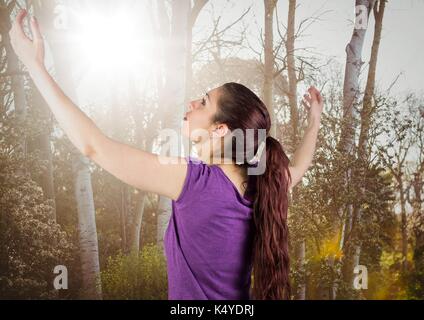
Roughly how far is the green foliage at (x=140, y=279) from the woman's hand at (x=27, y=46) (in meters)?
5.39

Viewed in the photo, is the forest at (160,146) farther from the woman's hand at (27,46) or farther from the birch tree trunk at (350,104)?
the woman's hand at (27,46)

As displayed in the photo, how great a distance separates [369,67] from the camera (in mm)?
7355

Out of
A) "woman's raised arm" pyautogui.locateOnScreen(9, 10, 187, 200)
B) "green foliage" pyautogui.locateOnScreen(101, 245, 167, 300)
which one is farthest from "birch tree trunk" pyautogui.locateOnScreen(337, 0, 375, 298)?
"woman's raised arm" pyautogui.locateOnScreen(9, 10, 187, 200)

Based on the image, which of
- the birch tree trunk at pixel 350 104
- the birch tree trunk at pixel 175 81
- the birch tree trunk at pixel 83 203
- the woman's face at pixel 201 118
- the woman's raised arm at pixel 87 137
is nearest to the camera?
the woman's raised arm at pixel 87 137

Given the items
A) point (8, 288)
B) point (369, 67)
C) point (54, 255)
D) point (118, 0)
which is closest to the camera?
point (8, 288)

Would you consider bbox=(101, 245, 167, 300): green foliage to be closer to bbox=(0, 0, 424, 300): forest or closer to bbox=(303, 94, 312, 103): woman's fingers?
bbox=(0, 0, 424, 300): forest

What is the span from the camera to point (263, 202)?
3.83 feet

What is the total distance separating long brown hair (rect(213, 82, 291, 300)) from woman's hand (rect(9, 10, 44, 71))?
570mm

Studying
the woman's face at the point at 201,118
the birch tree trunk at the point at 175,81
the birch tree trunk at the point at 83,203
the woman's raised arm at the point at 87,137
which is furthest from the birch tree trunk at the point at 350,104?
the woman's raised arm at the point at 87,137

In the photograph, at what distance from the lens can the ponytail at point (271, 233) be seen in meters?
1.16

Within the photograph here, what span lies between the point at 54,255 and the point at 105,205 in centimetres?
538

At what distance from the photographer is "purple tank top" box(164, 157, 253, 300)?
3.50 ft

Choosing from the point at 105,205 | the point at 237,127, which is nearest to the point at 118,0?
the point at 105,205

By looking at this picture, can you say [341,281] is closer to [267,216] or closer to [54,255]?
[54,255]
